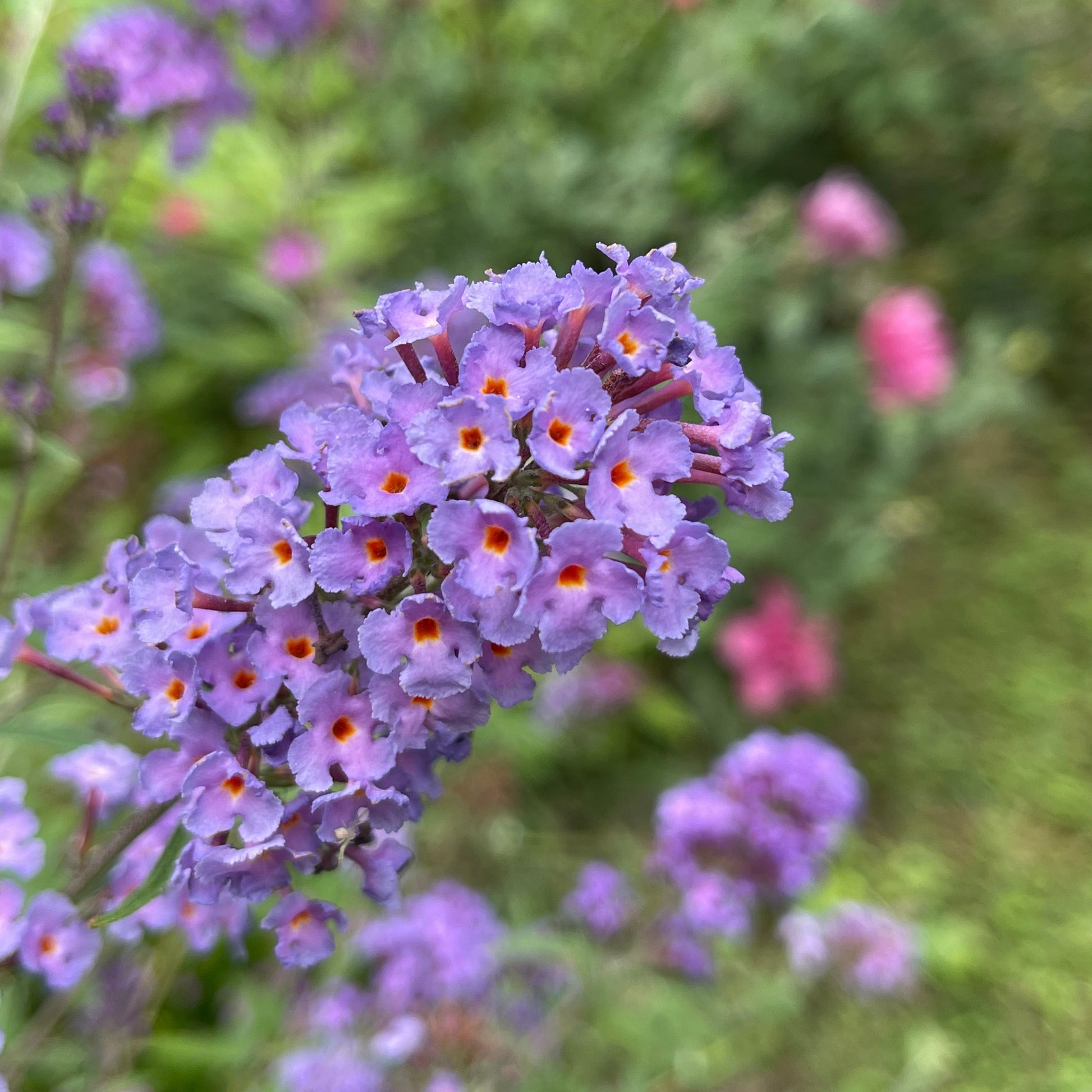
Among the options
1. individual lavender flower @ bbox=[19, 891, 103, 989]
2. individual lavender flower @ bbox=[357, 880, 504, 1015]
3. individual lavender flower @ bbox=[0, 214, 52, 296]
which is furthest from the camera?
individual lavender flower @ bbox=[0, 214, 52, 296]

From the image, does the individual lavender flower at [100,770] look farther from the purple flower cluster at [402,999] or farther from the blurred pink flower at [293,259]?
the blurred pink flower at [293,259]

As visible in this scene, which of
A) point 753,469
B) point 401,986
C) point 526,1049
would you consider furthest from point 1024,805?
point 753,469

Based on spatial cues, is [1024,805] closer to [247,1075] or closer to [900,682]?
[900,682]

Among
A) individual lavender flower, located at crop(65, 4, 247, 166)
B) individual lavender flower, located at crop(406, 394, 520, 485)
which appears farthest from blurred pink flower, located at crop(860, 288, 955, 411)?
individual lavender flower, located at crop(406, 394, 520, 485)

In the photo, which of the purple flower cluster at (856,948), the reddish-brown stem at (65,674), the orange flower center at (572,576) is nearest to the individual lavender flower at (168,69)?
the reddish-brown stem at (65,674)

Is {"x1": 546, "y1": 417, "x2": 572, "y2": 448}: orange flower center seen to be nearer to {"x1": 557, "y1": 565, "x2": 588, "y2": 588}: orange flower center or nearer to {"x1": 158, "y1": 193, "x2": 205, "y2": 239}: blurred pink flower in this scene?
{"x1": 557, "y1": 565, "x2": 588, "y2": 588}: orange flower center
